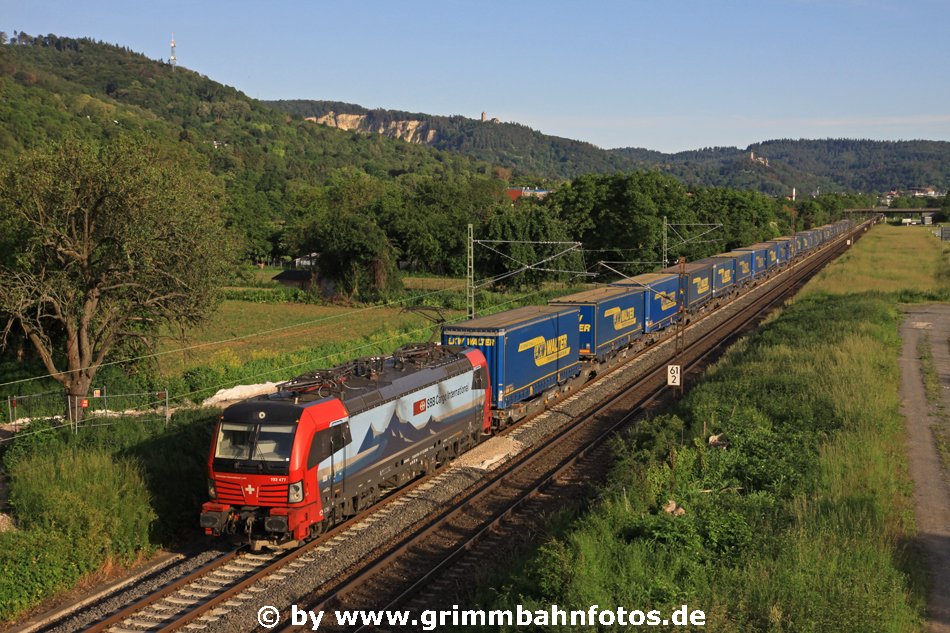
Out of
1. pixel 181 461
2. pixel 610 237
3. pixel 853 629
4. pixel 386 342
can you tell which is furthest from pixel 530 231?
pixel 853 629

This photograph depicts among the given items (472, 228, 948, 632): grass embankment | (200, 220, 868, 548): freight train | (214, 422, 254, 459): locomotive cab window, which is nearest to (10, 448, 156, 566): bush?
(200, 220, 868, 548): freight train

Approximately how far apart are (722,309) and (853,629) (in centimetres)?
5206

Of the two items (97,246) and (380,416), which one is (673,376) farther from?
(97,246)

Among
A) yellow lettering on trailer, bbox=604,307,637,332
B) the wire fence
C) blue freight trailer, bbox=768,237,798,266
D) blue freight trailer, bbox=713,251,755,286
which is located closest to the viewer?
the wire fence

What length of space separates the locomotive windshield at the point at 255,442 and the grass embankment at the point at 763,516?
503 cm

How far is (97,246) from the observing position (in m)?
30.3

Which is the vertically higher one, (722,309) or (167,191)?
(167,191)

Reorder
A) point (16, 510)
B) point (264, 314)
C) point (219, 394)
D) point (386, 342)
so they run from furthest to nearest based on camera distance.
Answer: point (264, 314) < point (386, 342) < point (219, 394) < point (16, 510)

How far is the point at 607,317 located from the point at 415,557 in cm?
2009

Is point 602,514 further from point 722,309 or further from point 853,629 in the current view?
point 722,309

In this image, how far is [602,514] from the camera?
16.6 metres

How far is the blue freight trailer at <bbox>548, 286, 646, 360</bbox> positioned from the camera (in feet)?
110

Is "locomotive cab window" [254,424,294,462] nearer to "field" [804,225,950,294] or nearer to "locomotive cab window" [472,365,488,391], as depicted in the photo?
"locomotive cab window" [472,365,488,391]

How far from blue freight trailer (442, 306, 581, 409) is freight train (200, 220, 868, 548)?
0.13 ft
